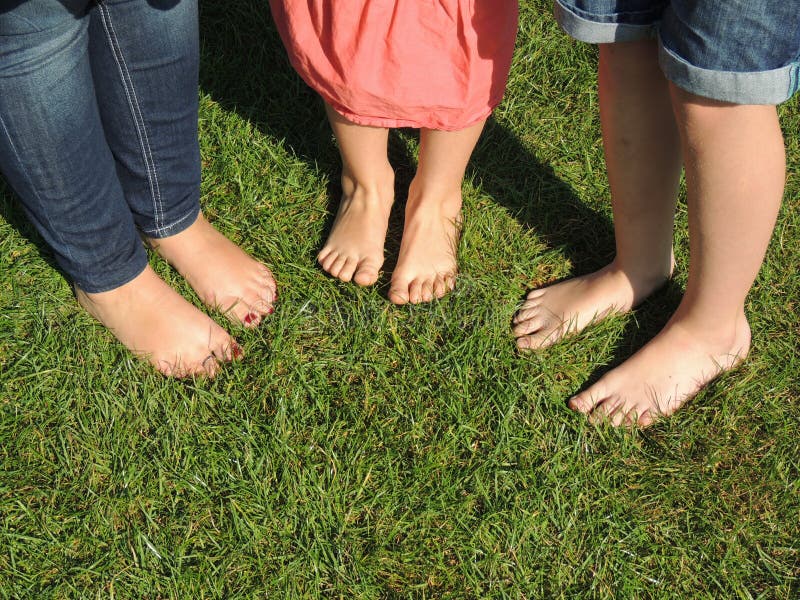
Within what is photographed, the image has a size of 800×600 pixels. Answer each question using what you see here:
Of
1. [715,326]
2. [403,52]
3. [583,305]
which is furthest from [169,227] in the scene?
[715,326]

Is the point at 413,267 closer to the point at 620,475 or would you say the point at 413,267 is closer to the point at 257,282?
the point at 257,282

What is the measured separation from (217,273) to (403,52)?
694 millimetres

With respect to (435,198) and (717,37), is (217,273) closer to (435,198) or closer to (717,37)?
(435,198)

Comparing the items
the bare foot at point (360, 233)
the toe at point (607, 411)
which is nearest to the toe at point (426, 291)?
the bare foot at point (360, 233)

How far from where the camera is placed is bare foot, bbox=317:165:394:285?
2.03 m

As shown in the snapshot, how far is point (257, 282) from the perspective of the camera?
2.00m

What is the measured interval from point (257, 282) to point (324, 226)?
0.27 metres

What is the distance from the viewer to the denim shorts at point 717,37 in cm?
117

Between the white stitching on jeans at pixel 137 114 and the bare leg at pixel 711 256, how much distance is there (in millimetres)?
987

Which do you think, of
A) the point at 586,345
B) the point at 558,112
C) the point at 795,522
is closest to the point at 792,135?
the point at 558,112

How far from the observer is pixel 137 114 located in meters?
1.63

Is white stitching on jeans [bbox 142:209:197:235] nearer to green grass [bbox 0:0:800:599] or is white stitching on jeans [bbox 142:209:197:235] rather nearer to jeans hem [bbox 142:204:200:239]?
jeans hem [bbox 142:204:200:239]

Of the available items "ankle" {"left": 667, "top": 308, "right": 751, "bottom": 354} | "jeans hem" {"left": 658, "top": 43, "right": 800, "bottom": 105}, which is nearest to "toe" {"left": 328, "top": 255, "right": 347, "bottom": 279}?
"ankle" {"left": 667, "top": 308, "right": 751, "bottom": 354}

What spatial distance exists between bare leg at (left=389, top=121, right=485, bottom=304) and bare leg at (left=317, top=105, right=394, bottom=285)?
0.20ft
